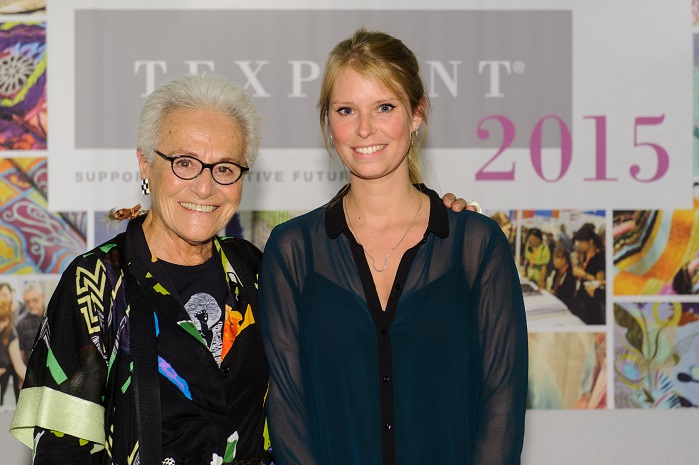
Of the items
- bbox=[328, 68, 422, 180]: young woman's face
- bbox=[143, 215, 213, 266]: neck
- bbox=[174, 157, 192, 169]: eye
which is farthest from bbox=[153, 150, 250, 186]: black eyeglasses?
bbox=[328, 68, 422, 180]: young woman's face

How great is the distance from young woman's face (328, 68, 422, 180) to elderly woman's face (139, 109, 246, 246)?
264mm

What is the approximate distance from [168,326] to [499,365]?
0.73 meters

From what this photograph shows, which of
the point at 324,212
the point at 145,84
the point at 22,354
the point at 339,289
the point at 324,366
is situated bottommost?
the point at 22,354

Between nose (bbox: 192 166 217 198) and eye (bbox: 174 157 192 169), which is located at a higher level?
eye (bbox: 174 157 192 169)

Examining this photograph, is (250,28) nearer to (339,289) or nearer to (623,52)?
(623,52)

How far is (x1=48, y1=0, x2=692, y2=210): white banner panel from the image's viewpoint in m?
4.29

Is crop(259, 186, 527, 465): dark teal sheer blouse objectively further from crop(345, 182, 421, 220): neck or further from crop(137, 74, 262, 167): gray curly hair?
crop(137, 74, 262, 167): gray curly hair

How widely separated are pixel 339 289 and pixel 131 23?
271 centimetres

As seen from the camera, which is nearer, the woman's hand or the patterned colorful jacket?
the patterned colorful jacket

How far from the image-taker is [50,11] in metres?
4.29

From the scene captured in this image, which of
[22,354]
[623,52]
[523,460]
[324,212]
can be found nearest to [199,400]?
[324,212]

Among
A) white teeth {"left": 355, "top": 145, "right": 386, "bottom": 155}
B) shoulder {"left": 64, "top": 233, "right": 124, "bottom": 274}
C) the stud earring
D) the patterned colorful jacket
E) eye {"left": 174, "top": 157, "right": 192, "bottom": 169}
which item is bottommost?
the patterned colorful jacket

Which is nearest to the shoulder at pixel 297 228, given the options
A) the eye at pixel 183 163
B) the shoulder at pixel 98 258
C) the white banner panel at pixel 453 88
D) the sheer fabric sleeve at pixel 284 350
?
the sheer fabric sleeve at pixel 284 350

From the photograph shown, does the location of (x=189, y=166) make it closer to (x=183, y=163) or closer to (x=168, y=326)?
(x=183, y=163)
